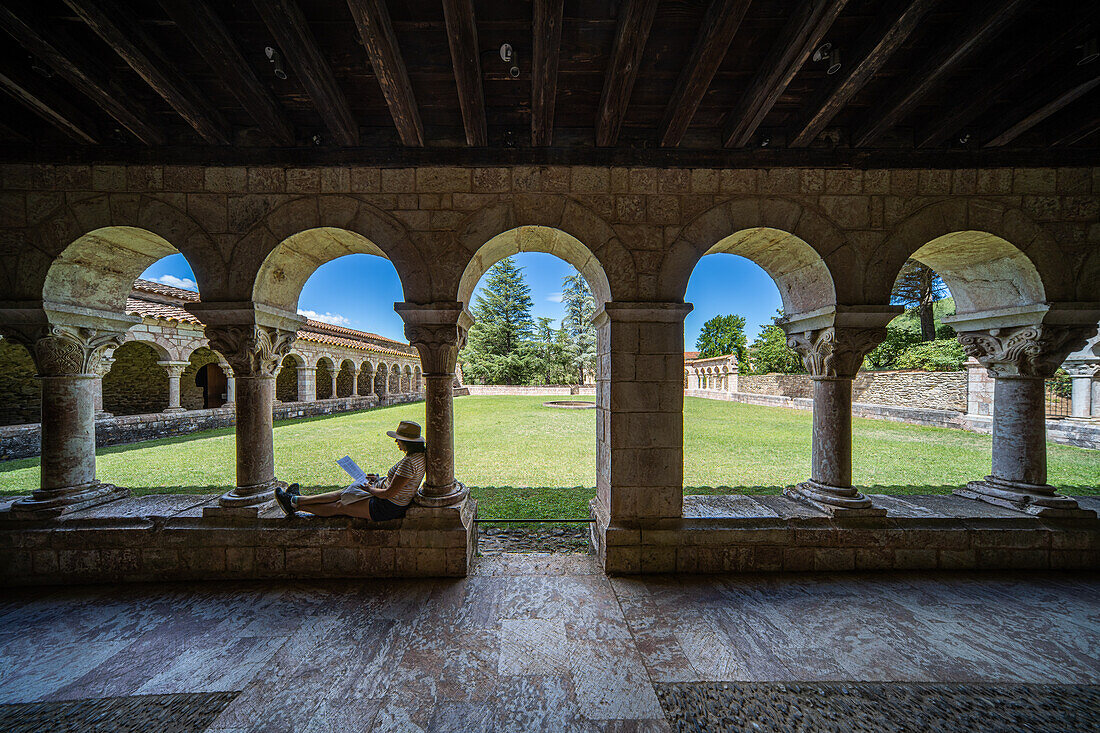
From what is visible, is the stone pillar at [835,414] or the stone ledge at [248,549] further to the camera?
the stone pillar at [835,414]

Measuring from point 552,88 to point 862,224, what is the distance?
2.64 m

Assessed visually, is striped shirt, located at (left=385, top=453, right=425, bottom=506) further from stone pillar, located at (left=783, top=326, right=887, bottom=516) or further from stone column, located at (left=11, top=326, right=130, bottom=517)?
stone pillar, located at (left=783, top=326, right=887, bottom=516)

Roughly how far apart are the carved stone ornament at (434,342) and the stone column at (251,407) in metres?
1.19

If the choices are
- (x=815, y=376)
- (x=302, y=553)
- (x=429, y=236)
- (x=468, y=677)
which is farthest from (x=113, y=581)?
(x=815, y=376)

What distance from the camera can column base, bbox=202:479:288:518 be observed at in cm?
300

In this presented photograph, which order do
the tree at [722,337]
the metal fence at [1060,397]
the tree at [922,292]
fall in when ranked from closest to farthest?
1. the metal fence at [1060,397]
2. the tree at [922,292]
3. the tree at [722,337]

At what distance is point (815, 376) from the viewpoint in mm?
3334

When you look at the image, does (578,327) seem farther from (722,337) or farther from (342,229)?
(342,229)

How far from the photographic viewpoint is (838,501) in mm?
3111

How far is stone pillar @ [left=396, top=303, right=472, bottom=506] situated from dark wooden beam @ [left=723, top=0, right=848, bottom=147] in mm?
2435

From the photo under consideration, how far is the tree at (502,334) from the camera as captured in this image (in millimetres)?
28172

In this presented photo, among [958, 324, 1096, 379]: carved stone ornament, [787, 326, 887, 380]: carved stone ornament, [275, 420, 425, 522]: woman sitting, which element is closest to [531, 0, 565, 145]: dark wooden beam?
[275, 420, 425, 522]: woman sitting

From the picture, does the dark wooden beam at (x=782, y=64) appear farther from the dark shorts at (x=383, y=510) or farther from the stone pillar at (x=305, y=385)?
the stone pillar at (x=305, y=385)

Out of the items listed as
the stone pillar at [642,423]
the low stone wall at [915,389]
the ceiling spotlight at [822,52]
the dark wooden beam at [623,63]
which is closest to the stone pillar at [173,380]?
the stone pillar at [642,423]
